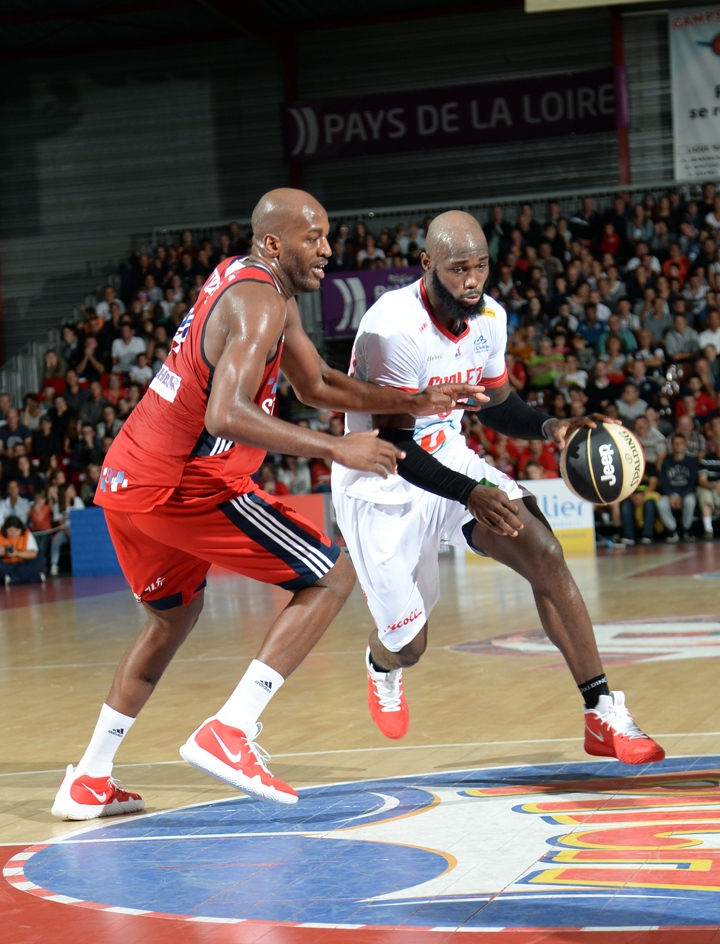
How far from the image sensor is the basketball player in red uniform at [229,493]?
3742mm

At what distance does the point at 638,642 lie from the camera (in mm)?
7734

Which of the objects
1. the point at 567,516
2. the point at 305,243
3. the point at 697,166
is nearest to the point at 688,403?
the point at 567,516

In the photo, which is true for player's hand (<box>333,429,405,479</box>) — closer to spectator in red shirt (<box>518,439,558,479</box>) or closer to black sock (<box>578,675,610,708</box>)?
black sock (<box>578,675,610,708</box>)

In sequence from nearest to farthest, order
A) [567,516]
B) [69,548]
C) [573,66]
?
[567,516] → [69,548] → [573,66]

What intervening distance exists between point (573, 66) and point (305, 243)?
19.8 m

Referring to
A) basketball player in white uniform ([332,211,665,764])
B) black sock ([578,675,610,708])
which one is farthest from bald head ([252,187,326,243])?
black sock ([578,675,610,708])

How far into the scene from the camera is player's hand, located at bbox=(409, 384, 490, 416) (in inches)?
175

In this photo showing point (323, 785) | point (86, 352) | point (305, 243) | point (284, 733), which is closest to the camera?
point (305, 243)

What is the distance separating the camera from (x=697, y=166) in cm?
2106

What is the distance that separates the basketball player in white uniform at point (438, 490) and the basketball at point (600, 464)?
0.25 ft

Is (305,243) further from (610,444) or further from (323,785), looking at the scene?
(323,785)

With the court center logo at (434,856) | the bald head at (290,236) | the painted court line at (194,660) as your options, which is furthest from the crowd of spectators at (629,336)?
the bald head at (290,236)

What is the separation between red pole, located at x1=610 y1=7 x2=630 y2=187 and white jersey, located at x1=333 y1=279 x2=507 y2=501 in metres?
17.4

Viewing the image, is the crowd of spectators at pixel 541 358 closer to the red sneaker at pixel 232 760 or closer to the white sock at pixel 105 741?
the white sock at pixel 105 741
